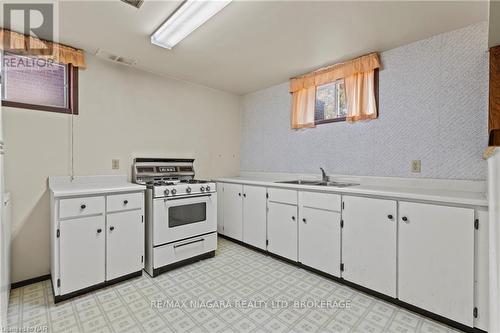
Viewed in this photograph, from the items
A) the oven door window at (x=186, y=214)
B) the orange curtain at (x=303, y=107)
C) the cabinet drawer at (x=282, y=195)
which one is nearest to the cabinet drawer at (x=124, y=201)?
the oven door window at (x=186, y=214)

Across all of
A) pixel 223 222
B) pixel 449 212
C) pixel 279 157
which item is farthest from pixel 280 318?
pixel 279 157

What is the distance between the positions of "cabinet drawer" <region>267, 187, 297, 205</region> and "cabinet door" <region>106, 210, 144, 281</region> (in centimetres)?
149

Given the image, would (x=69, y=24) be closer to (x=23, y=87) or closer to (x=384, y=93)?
(x=23, y=87)

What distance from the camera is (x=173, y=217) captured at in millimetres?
2732

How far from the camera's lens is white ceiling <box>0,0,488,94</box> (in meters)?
1.92

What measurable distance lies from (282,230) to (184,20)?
92.6 inches

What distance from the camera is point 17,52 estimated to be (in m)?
2.37

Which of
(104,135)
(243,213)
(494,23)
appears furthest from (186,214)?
(494,23)

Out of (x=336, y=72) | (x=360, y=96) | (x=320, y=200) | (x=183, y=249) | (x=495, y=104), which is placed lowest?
(x=183, y=249)

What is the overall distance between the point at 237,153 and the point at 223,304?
2.71 metres

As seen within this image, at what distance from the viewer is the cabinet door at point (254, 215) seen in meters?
3.13

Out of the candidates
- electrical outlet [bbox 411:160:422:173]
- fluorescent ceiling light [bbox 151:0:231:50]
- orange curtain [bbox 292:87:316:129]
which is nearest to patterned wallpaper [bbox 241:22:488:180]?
electrical outlet [bbox 411:160:422:173]

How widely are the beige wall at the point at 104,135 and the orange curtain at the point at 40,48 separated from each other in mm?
154

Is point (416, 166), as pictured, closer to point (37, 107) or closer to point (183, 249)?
point (183, 249)
